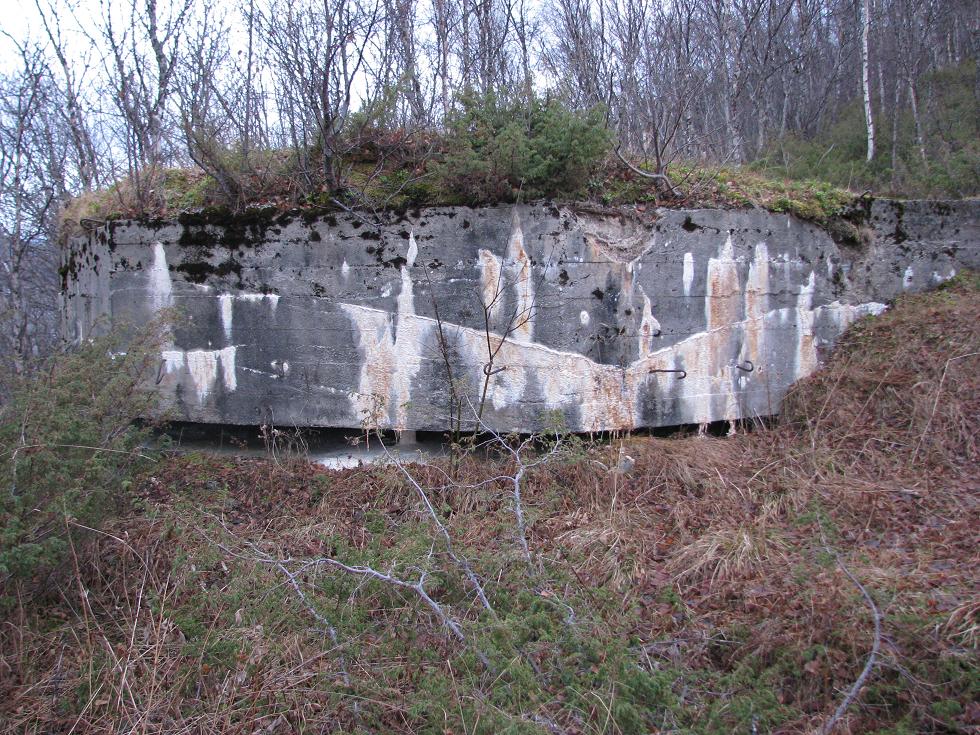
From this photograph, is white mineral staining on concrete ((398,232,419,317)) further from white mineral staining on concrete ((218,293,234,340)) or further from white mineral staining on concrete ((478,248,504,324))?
white mineral staining on concrete ((218,293,234,340))

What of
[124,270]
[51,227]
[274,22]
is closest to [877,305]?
[274,22]

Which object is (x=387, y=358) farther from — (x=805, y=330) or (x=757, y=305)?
(x=805, y=330)

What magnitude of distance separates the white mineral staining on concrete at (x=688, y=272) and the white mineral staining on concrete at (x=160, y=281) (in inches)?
161

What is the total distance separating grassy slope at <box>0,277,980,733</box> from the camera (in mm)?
2801

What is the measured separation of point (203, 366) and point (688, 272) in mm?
3905

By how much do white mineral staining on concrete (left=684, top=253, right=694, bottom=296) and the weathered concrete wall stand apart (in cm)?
2

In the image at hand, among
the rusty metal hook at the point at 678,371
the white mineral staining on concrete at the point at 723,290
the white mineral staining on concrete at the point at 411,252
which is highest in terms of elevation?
the white mineral staining on concrete at the point at 411,252

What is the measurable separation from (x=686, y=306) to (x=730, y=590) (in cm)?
248

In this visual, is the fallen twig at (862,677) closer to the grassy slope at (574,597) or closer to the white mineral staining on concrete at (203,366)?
the grassy slope at (574,597)

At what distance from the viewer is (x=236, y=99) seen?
20.9ft

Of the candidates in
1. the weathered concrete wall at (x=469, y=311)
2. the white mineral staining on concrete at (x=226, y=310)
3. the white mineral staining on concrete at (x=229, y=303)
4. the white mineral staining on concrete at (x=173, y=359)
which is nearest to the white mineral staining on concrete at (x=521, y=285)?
the weathered concrete wall at (x=469, y=311)

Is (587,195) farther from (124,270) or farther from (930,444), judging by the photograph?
(124,270)

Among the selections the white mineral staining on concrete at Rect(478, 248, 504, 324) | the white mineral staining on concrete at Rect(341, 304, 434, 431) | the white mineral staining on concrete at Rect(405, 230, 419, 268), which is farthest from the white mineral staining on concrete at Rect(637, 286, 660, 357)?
the white mineral staining on concrete at Rect(405, 230, 419, 268)

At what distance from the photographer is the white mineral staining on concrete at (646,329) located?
5336 millimetres
